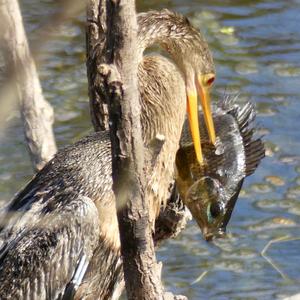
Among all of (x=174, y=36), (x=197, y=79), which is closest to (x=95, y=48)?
(x=174, y=36)

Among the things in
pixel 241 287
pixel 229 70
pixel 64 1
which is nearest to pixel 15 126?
pixel 229 70

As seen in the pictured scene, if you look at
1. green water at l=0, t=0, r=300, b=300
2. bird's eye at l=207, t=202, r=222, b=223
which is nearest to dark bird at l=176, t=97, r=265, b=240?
bird's eye at l=207, t=202, r=222, b=223

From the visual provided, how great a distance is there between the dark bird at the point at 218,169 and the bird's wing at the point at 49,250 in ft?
1.53

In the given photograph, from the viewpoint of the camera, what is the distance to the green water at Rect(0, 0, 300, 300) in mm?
5438

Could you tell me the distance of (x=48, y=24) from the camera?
1.47 meters

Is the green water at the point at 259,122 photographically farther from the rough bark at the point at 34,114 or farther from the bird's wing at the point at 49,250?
the bird's wing at the point at 49,250

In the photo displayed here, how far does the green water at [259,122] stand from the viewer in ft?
17.8

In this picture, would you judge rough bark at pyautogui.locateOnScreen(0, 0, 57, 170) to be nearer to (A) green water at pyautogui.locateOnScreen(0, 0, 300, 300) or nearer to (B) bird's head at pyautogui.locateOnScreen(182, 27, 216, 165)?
(B) bird's head at pyautogui.locateOnScreen(182, 27, 216, 165)

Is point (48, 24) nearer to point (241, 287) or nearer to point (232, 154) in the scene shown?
point (232, 154)

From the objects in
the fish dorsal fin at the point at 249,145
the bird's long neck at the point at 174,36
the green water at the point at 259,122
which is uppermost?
the bird's long neck at the point at 174,36

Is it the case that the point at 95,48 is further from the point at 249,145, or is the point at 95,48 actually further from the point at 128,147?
the point at 128,147

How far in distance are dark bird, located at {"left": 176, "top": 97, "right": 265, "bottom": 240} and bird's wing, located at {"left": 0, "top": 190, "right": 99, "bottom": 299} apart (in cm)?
47

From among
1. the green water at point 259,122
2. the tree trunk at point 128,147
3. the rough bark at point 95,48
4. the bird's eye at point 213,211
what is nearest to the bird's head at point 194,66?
the bird's eye at point 213,211

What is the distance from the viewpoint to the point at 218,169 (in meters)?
4.24
